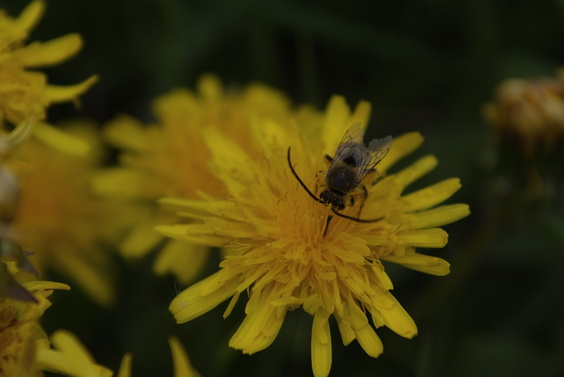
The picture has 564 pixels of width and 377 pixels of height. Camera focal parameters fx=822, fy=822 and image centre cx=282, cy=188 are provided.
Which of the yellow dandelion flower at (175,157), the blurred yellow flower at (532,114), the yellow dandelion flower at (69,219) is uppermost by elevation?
the blurred yellow flower at (532,114)

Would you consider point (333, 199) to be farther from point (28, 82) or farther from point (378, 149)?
point (28, 82)

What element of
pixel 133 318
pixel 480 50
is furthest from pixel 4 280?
pixel 480 50

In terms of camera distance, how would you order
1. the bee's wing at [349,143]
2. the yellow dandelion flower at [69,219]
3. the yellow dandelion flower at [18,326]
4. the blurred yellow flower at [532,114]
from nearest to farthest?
the yellow dandelion flower at [18,326]
the bee's wing at [349,143]
the blurred yellow flower at [532,114]
the yellow dandelion flower at [69,219]

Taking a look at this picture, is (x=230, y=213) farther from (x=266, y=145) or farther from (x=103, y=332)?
(x=103, y=332)

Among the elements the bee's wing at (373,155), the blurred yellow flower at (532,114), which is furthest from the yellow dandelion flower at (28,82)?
the blurred yellow flower at (532,114)

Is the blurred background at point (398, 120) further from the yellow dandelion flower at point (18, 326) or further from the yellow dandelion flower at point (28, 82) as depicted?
the yellow dandelion flower at point (28, 82)

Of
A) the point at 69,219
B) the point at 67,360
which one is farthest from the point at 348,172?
the point at 69,219
